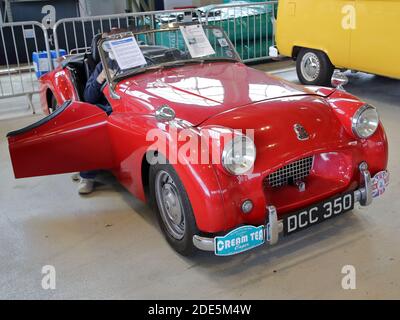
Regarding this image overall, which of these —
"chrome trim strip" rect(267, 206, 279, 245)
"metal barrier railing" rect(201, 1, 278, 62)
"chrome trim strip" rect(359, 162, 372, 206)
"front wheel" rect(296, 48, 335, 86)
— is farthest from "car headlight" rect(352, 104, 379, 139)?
"metal barrier railing" rect(201, 1, 278, 62)

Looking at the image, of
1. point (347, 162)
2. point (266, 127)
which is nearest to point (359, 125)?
point (347, 162)

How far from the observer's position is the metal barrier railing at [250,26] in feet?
26.6

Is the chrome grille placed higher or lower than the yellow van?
lower

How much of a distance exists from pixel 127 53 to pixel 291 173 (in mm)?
1541

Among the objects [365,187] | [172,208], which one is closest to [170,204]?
[172,208]

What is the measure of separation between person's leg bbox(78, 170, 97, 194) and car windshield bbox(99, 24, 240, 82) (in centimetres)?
83

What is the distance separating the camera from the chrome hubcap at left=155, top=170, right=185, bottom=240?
9.16ft

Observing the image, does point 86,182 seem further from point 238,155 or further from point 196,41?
point 238,155

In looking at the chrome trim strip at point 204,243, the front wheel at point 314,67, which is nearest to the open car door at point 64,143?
the chrome trim strip at point 204,243

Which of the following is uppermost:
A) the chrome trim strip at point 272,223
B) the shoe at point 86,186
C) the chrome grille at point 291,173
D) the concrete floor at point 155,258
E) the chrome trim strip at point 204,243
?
the chrome grille at point 291,173

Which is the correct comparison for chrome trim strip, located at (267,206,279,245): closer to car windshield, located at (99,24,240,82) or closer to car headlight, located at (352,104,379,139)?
car headlight, located at (352,104,379,139)

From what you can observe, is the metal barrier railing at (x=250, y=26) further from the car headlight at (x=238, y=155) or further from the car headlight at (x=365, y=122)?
the car headlight at (x=238, y=155)

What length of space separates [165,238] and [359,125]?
1416 millimetres
